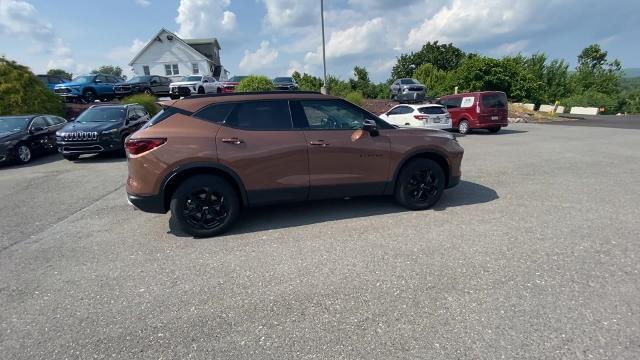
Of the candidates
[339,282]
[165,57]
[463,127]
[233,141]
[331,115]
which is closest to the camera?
[339,282]

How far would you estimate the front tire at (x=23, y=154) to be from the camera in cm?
1022

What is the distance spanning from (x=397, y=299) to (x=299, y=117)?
264 centimetres

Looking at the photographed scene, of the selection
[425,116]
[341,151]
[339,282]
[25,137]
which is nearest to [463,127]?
[425,116]

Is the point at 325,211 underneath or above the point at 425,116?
underneath

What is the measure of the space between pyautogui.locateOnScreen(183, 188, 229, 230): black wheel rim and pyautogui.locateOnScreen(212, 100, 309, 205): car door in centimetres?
38

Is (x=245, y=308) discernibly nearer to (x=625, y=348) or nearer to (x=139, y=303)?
(x=139, y=303)

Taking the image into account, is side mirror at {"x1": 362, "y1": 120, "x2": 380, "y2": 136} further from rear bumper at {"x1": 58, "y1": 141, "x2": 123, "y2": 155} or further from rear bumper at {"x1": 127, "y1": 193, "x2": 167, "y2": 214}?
rear bumper at {"x1": 58, "y1": 141, "x2": 123, "y2": 155}

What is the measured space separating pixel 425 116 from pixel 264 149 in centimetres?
976

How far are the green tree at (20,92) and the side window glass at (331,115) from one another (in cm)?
1680

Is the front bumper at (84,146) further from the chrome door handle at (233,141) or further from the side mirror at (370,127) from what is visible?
the side mirror at (370,127)

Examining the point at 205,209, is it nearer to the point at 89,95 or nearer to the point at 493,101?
the point at 493,101

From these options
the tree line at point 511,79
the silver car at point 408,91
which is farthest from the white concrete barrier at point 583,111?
the silver car at point 408,91

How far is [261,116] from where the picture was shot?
4.36 meters

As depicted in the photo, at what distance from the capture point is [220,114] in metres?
4.25
